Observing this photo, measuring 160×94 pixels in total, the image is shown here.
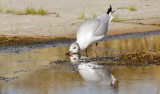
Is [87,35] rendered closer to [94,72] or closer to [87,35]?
[87,35]

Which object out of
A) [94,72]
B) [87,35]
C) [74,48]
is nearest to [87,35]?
[87,35]

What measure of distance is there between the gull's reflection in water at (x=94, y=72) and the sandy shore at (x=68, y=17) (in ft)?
16.7

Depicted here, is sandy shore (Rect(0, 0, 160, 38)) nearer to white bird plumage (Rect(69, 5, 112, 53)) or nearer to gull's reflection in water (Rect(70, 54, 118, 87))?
white bird plumage (Rect(69, 5, 112, 53))

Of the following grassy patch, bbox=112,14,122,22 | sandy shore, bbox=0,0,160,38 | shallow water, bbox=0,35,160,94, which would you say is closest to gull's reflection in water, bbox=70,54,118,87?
shallow water, bbox=0,35,160,94

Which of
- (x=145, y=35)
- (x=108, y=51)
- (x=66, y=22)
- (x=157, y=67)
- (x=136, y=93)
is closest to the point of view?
(x=136, y=93)

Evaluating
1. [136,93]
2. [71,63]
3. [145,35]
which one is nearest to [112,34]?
[145,35]

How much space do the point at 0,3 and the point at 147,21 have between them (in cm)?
682

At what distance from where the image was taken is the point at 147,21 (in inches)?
837

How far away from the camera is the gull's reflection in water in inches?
403

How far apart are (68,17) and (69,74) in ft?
33.9

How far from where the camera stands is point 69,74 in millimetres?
11016

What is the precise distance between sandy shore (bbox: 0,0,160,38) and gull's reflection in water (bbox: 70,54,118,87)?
5088 millimetres

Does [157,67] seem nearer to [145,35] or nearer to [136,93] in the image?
[136,93]

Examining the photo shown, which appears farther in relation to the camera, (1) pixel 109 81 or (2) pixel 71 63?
(2) pixel 71 63
